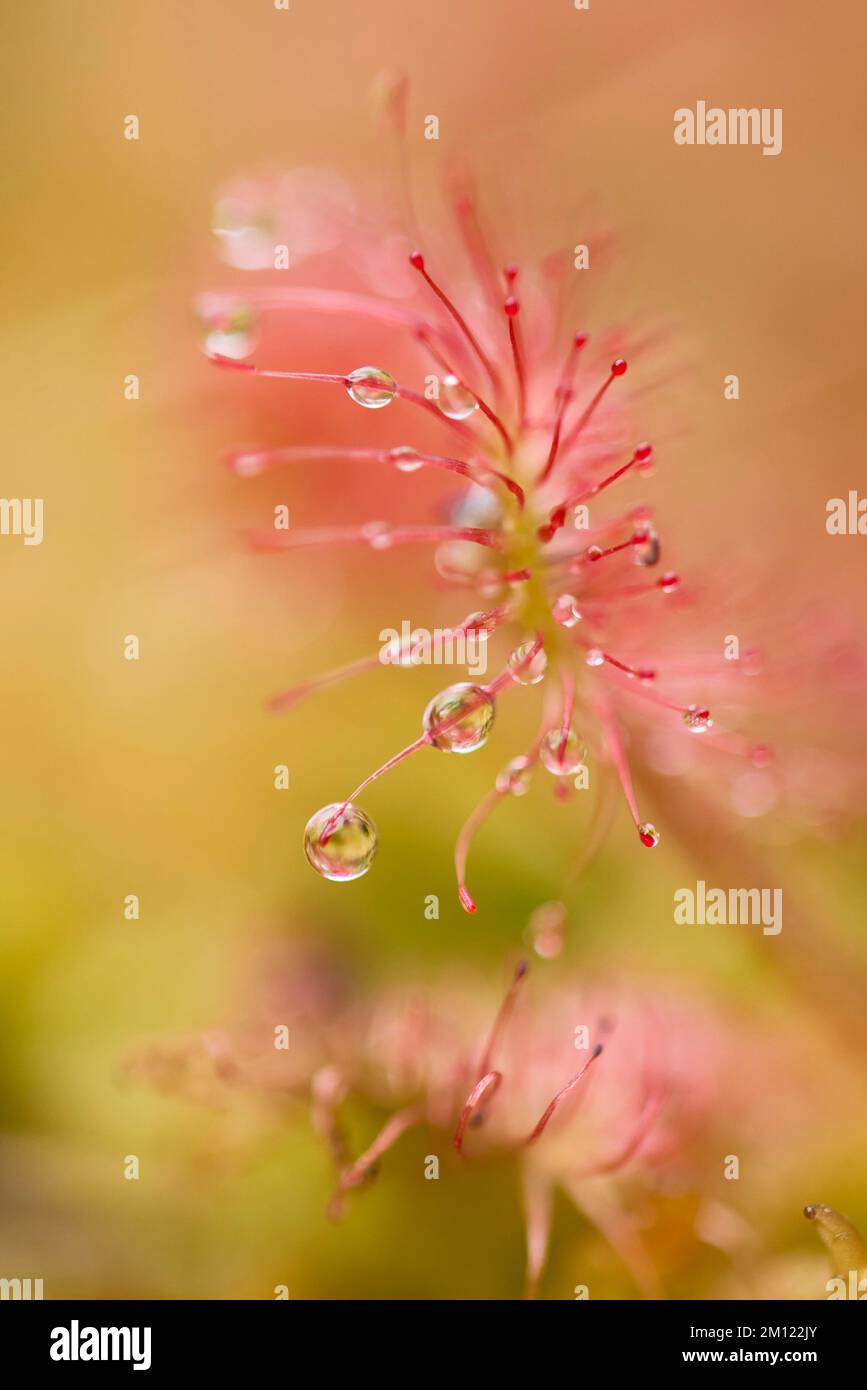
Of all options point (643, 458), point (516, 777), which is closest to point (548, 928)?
point (516, 777)

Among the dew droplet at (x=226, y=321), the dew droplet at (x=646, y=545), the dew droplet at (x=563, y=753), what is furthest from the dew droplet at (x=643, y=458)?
the dew droplet at (x=226, y=321)

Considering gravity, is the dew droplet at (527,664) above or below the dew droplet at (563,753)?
above

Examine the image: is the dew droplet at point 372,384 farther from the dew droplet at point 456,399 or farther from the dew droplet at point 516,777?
the dew droplet at point 516,777

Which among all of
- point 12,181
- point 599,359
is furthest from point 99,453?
point 599,359

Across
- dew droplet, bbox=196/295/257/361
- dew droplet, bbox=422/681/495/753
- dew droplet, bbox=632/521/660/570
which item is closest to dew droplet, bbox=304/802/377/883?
dew droplet, bbox=422/681/495/753

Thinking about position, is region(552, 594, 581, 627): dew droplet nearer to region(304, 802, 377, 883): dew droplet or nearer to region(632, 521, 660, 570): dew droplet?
region(632, 521, 660, 570): dew droplet

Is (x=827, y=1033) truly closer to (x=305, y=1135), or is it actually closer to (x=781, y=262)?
(x=305, y=1135)

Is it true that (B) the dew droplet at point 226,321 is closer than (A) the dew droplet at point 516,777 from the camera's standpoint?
No
